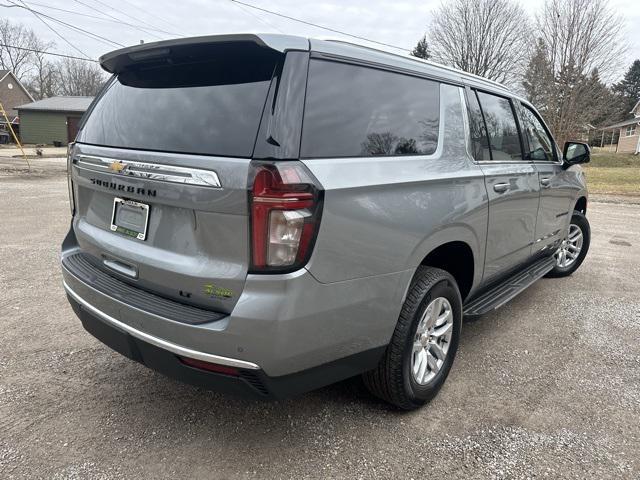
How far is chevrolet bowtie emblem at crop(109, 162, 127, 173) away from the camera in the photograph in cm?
227

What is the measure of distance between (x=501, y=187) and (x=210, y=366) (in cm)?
233

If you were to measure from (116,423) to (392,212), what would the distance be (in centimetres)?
184

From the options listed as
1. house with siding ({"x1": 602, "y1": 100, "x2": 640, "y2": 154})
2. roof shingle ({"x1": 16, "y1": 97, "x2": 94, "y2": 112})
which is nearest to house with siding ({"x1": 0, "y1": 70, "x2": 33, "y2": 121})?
roof shingle ({"x1": 16, "y1": 97, "x2": 94, "y2": 112})

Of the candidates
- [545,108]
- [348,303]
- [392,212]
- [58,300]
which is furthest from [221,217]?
[545,108]

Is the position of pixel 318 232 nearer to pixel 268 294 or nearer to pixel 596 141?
pixel 268 294

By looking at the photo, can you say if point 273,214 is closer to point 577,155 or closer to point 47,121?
point 577,155

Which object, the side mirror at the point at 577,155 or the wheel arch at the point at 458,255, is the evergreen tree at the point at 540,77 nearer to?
the side mirror at the point at 577,155

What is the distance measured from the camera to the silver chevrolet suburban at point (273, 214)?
6.31ft

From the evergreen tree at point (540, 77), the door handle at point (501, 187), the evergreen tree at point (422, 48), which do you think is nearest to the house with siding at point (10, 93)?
the evergreen tree at point (422, 48)

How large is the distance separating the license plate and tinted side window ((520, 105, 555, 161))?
309 centimetres

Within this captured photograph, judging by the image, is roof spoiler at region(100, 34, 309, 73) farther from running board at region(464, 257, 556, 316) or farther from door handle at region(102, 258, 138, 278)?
running board at region(464, 257, 556, 316)

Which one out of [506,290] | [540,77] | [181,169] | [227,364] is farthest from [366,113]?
[540,77]

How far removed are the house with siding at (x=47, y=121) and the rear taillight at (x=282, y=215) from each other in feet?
137

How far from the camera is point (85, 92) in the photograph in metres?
59.7
